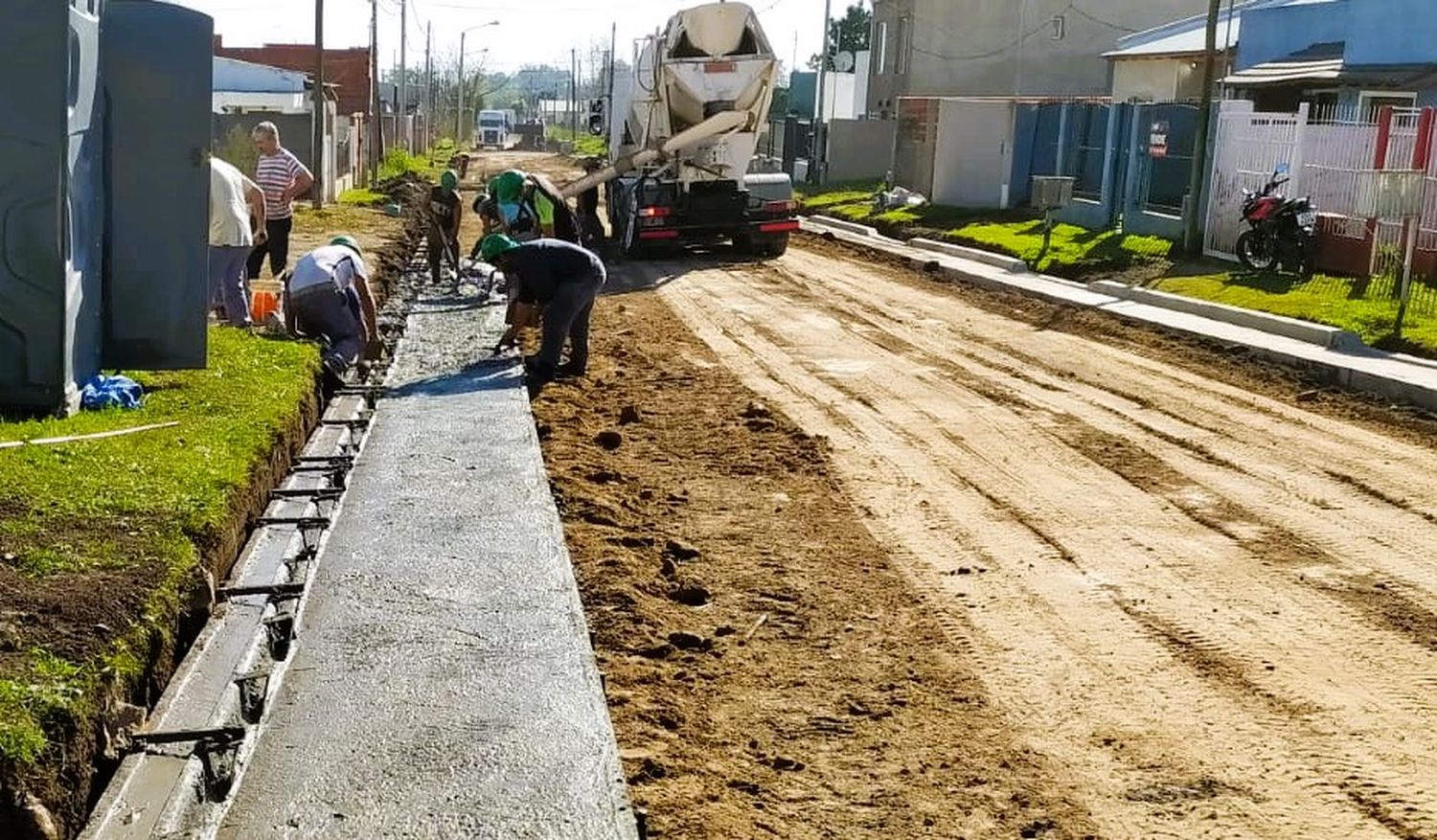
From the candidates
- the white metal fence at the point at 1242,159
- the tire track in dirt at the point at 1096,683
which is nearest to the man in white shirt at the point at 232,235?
the tire track in dirt at the point at 1096,683

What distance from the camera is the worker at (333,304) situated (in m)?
A: 10.7

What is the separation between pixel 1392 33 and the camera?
2045 cm

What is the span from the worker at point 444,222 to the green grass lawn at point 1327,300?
26.8ft

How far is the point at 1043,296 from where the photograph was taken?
60.6ft

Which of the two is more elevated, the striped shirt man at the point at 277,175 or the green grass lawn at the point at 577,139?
the striped shirt man at the point at 277,175

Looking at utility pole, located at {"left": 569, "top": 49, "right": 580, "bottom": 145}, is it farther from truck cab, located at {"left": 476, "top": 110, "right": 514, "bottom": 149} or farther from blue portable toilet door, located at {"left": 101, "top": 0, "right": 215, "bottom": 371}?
blue portable toilet door, located at {"left": 101, "top": 0, "right": 215, "bottom": 371}

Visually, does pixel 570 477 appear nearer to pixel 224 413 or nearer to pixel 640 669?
pixel 224 413

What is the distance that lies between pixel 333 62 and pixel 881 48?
24867 mm

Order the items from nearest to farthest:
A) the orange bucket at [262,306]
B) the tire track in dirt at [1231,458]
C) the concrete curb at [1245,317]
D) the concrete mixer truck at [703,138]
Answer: the tire track in dirt at [1231,458] < the orange bucket at [262,306] < the concrete curb at [1245,317] < the concrete mixer truck at [703,138]

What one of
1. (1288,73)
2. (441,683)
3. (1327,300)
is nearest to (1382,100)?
(1288,73)

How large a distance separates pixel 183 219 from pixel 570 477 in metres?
2.52

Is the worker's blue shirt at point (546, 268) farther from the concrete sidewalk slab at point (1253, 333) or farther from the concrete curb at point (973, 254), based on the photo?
the concrete curb at point (973, 254)

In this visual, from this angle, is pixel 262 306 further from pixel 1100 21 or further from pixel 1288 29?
pixel 1100 21

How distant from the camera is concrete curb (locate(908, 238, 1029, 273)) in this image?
71.1 ft
